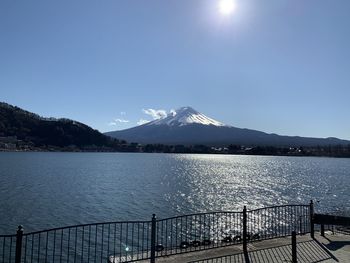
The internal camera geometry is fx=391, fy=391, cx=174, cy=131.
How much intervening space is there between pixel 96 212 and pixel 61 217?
11.9ft

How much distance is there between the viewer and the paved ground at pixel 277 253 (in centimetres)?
1085

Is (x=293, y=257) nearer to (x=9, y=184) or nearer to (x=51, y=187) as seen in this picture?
(x=51, y=187)

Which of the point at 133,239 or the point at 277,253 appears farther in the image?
the point at 133,239

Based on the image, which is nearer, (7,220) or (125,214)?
(7,220)

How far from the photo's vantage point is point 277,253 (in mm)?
11656

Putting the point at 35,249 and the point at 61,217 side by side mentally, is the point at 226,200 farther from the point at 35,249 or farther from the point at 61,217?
the point at 35,249

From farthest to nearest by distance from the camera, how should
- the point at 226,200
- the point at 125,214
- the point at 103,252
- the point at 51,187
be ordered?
the point at 51,187
the point at 226,200
the point at 125,214
the point at 103,252

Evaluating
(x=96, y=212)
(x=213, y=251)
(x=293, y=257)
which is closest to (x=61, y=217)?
(x=96, y=212)

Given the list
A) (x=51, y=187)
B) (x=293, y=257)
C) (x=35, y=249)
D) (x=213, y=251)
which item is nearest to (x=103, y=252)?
(x=35, y=249)

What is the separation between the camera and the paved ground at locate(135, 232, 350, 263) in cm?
1085

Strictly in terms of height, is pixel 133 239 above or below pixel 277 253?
below

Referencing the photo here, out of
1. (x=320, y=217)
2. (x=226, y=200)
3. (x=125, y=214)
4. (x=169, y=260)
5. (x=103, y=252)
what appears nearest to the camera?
(x=169, y=260)

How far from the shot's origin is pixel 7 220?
28.9 metres

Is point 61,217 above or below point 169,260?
below
